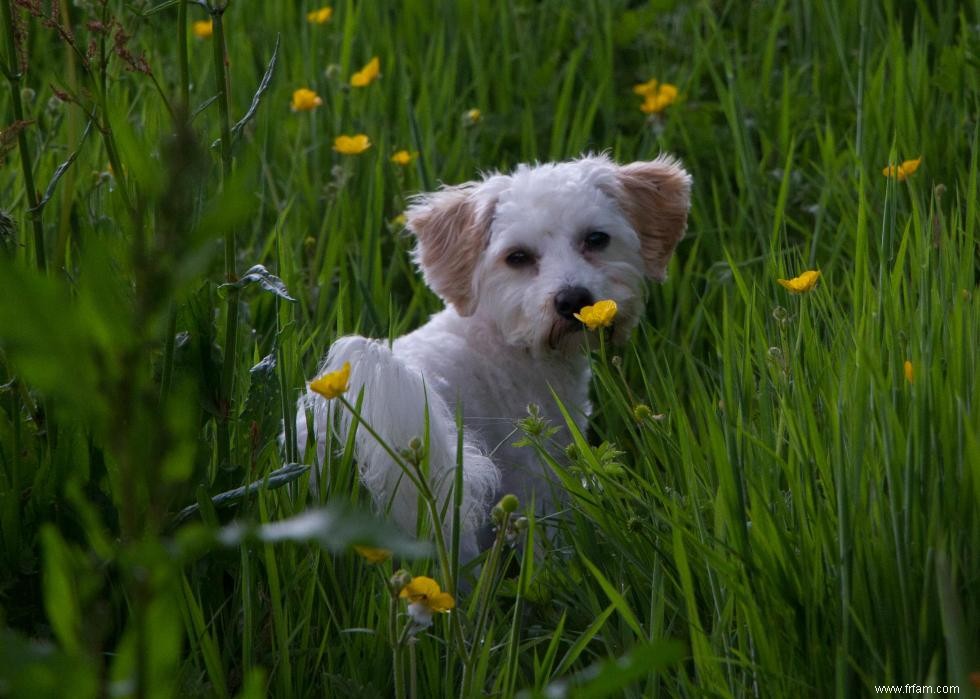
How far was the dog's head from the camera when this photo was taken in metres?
3.13

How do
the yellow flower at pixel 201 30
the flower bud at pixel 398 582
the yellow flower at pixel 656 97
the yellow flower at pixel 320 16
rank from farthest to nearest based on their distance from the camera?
the yellow flower at pixel 201 30 < the yellow flower at pixel 320 16 < the yellow flower at pixel 656 97 < the flower bud at pixel 398 582

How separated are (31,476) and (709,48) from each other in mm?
Result: 3084

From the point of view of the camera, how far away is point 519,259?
3.30 meters

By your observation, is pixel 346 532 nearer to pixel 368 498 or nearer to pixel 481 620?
pixel 481 620

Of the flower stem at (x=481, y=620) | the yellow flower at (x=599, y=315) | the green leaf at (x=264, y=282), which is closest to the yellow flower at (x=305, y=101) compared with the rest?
the yellow flower at (x=599, y=315)

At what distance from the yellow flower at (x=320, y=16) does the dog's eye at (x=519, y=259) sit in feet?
5.33

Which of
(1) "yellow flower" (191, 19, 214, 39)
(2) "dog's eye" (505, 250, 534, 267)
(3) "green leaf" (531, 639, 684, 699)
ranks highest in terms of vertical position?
(1) "yellow flower" (191, 19, 214, 39)

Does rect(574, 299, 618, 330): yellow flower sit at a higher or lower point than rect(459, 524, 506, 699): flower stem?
higher

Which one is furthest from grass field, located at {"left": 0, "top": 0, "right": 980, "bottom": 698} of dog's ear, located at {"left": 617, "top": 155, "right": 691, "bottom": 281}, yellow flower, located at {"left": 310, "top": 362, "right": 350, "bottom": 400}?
yellow flower, located at {"left": 310, "top": 362, "right": 350, "bottom": 400}

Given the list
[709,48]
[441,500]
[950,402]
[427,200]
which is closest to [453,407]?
[441,500]

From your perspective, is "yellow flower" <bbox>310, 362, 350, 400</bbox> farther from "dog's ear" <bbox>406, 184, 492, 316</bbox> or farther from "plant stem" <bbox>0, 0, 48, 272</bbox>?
"dog's ear" <bbox>406, 184, 492, 316</bbox>

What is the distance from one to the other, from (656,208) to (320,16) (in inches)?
66.8

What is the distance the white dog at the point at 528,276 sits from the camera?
10.1ft

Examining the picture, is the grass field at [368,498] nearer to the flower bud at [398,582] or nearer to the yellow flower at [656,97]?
the flower bud at [398,582]
